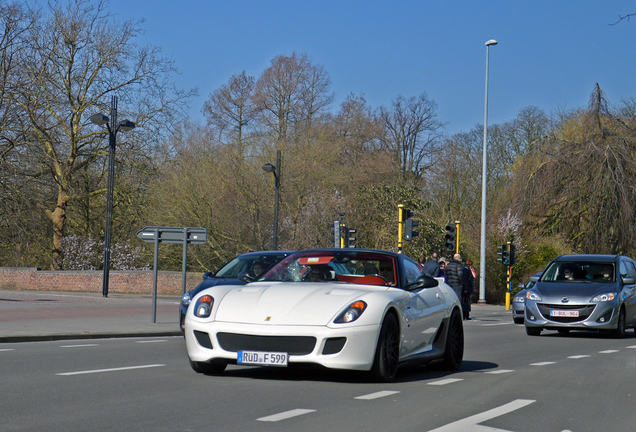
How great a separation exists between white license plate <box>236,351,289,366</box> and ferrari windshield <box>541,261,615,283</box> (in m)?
11.6

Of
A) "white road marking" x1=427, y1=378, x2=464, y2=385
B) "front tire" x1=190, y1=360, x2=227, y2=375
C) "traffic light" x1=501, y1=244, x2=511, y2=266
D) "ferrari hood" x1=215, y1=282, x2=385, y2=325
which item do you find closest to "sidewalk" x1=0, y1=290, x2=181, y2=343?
"front tire" x1=190, y1=360, x2=227, y2=375

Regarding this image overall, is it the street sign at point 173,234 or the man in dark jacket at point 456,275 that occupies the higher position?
the street sign at point 173,234

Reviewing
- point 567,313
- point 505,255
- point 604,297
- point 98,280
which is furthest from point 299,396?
point 98,280

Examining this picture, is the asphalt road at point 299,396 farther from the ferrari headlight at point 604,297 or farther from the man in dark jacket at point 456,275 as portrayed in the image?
the man in dark jacket at point 456,275

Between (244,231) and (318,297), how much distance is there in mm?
32476

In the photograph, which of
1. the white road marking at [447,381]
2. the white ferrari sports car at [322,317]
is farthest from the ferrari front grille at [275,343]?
the white road marking at [447,381]

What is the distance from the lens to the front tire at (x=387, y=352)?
27.1 feet

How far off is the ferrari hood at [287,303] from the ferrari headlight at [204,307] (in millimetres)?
124

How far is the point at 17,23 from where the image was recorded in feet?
112

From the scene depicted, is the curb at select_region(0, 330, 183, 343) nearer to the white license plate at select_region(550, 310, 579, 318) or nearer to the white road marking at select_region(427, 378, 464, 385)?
the white license plate at select_region(550, 310, 579, 318)

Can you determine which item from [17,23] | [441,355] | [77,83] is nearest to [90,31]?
[77,83]

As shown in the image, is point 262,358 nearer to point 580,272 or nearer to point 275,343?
point 275,343

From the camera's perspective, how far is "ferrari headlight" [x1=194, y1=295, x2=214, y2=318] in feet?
27.5

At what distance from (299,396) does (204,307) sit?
1.49m
